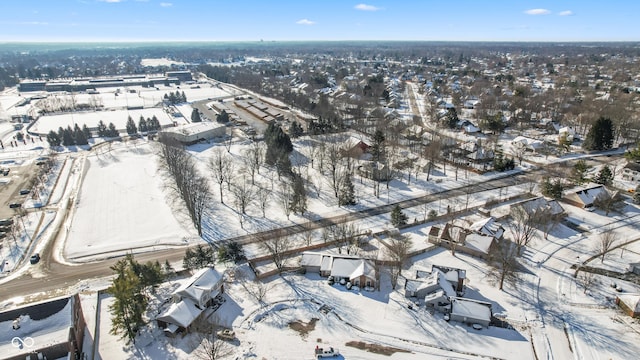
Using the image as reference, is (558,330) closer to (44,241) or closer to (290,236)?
(290,236)

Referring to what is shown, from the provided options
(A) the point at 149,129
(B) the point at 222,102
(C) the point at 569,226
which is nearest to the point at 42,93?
(B) the point at 222,102

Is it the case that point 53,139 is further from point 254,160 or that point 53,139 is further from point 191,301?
point 191,301

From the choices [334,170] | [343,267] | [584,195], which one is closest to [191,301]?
[343,267]

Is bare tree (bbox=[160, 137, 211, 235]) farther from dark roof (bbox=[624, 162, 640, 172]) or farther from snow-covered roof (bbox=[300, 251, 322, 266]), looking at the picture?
dark roof (bbox=[624, 162, 640, 172])

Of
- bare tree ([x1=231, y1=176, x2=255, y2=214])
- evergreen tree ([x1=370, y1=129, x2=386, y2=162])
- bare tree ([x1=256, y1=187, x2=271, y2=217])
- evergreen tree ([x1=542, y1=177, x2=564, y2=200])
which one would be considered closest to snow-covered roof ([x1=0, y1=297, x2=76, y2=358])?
bare tree ([x1=231, y1=176, x2=255, y2=214])

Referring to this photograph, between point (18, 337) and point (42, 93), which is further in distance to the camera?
point (42, 93)

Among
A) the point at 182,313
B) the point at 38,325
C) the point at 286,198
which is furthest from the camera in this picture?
the point at 286,198
